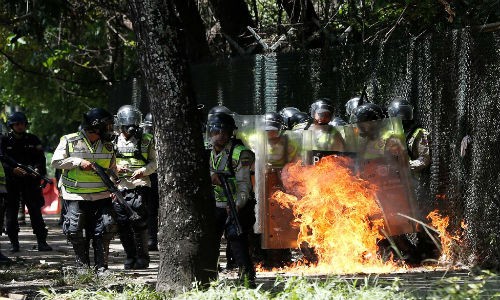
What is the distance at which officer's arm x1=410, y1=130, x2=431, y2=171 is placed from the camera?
39.3 feet

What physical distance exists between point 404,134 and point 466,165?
2.52 ft

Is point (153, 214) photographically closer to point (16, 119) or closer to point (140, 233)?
point (140, 233)

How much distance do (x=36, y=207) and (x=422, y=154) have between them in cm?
591

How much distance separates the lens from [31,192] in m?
15.2

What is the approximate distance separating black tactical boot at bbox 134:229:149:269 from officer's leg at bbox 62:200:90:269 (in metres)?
0.99

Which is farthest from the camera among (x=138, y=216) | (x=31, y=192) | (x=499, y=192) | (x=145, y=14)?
(x=31, y=192)

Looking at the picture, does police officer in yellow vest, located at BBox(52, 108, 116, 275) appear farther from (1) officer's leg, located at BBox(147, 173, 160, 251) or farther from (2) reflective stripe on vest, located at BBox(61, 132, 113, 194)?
(1) officer's leg, located at BBox(147, 173, 160, 251)

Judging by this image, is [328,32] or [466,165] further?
[328,32]

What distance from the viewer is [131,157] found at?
518 inches

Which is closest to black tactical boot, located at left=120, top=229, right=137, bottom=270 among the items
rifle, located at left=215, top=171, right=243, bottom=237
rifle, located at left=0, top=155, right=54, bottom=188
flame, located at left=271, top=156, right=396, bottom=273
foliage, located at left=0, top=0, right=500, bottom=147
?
flame, located at left=271, top=156, right=396, bottom=273

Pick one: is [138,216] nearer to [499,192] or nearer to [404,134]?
[404,134]

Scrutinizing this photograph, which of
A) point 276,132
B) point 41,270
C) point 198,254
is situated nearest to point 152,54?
point 198,254

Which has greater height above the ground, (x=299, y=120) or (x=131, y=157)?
(x=299, y=120)

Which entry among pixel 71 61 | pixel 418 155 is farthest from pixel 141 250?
pixel 71 61
